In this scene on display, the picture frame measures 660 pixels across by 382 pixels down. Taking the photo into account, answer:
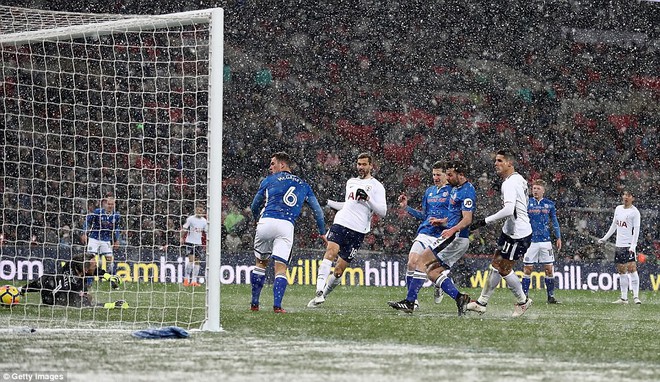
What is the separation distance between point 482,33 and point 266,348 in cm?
2304

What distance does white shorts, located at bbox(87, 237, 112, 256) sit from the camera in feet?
60.2

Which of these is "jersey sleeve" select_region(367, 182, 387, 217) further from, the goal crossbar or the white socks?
the goal crossbar

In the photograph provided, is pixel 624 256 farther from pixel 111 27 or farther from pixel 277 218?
pixel 111 27

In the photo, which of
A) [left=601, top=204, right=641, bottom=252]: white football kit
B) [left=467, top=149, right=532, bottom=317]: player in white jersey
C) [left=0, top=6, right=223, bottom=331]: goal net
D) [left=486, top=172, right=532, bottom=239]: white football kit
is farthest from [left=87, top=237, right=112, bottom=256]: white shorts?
[left=601, top=204, right=641, bottom=252]: white football kit

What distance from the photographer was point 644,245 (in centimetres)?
2466

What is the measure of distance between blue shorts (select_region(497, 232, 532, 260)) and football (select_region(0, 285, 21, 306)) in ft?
17.8

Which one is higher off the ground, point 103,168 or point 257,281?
point 103,168

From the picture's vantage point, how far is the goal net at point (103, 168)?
9531 millimetres

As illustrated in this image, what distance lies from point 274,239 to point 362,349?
5028mm

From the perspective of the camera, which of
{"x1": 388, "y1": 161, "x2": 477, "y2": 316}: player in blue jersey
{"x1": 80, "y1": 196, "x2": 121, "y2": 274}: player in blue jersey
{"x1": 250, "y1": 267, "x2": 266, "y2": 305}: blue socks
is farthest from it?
{"x1": 80, "y1": 196, "x2": 121, "y2": 274}: player in blue jersey

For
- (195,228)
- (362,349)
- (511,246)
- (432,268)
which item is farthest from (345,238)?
(195,228)

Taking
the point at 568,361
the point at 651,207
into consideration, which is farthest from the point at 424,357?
the point at 651,207

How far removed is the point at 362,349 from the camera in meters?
7.12

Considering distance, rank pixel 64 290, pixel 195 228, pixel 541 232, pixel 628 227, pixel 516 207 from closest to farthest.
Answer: pixel 64 290 → pixel 516 207 → pixel 541 232 → pixel 628 227 → pixel 195 228
